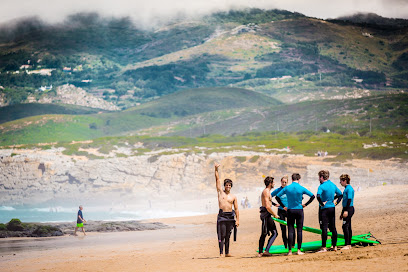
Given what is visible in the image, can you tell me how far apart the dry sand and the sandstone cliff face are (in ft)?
116

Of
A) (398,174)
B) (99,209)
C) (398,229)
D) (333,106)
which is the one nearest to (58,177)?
(99,209)

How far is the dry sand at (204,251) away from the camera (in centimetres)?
1284

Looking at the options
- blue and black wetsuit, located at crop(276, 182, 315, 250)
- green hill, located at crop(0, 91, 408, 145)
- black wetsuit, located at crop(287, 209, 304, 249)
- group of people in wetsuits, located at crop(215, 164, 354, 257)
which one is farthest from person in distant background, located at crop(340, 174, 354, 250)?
green hill, located at crop(0, 91, 408, 145)

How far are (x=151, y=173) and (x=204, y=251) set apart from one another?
62308mm

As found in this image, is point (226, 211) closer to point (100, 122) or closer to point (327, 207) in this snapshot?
point (327, 207)

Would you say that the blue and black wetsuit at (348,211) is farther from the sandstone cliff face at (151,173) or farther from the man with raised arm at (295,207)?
the sandstone cliff face at (151,173)

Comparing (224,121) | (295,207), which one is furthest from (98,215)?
(224,121)

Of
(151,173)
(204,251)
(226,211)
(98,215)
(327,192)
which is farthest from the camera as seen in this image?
(151,173)

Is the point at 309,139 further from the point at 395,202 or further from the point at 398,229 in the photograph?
the point at 398,229

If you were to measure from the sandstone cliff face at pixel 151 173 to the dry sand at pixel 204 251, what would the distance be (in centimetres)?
3523

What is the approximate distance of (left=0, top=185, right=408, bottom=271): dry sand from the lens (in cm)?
1284

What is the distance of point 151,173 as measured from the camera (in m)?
80.7

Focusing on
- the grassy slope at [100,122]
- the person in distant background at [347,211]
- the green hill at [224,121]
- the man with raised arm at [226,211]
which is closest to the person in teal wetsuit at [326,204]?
the person in distant background at [347,211]

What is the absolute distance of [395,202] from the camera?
27516mm
